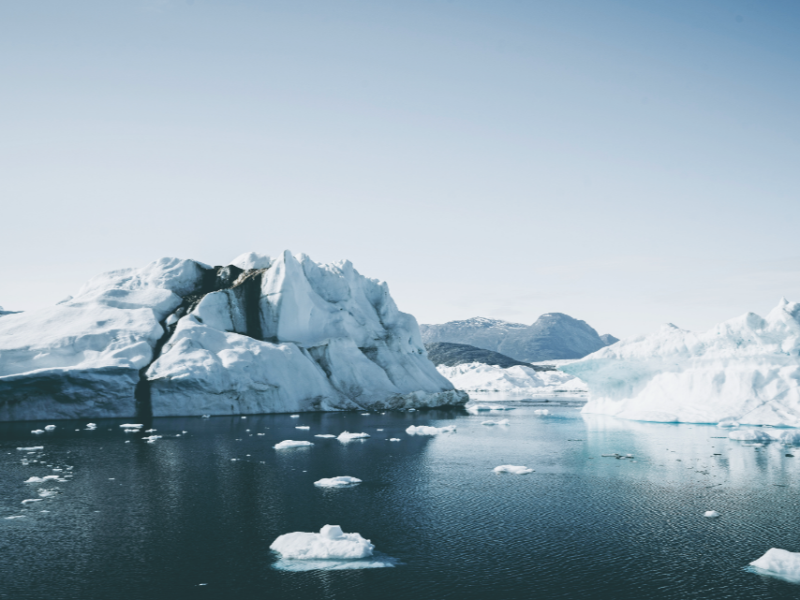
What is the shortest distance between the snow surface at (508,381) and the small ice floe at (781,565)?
93.4 metres

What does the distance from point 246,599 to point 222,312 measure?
147 ft

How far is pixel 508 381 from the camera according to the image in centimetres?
11575

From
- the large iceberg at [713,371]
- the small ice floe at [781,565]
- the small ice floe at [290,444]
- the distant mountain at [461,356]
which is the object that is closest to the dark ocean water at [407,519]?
the small ice floe at [781,565]

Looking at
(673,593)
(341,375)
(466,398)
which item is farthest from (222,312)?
(673,593)

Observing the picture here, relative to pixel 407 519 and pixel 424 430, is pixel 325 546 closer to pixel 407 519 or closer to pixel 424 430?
pixel 407 519

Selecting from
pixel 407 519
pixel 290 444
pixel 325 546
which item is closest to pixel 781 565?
pixel 407 519

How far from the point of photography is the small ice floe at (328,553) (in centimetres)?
1320

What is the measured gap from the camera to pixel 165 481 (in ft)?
71.7

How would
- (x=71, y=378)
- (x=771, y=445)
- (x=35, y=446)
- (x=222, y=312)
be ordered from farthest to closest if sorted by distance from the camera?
(x=222, y=312)
(x=71, y=378)
(x=771, y=445)
(x=35, y=446)

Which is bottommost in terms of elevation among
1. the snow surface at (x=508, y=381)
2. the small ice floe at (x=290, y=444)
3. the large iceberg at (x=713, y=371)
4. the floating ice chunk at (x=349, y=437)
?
the snow surface at (x=508, y=381)

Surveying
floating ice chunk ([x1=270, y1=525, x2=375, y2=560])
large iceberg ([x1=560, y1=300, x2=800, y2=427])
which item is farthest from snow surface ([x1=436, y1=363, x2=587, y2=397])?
floating ice chunk ([x1=270, y1=525, x2=375, y2=560])

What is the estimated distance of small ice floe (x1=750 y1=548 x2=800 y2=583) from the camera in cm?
1245

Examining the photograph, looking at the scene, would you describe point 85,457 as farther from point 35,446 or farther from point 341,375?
point 341,375

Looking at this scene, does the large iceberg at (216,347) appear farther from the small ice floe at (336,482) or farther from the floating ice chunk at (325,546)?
the floating ice chunk at (325,546)
